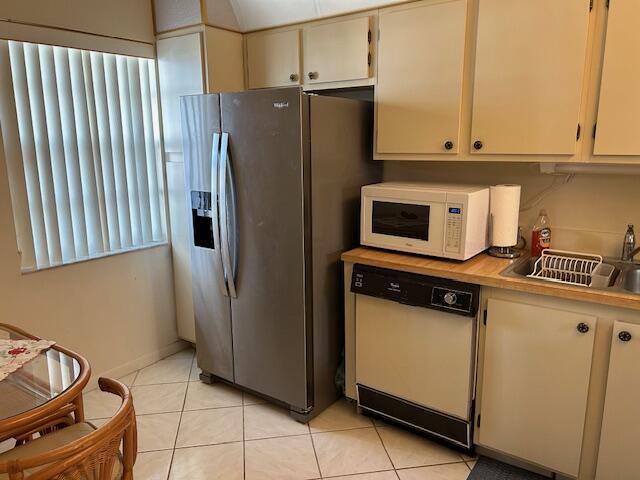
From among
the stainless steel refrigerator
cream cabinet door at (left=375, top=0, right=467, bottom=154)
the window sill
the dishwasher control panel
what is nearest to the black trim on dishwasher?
the stainless steel refrigerator

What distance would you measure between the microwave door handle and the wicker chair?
112 cm

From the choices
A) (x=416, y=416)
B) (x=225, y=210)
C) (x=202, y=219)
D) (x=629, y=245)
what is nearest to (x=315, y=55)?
(x=225, y=210)

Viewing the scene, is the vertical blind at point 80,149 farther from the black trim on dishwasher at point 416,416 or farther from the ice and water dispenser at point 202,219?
the black trim on dishwasher at point 416,416

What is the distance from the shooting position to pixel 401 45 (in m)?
2.35

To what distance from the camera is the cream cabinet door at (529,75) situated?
6.31ft

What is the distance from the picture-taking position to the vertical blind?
2418 mm

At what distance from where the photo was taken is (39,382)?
1.54 m

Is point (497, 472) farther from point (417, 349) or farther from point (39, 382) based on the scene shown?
point (39, 382)

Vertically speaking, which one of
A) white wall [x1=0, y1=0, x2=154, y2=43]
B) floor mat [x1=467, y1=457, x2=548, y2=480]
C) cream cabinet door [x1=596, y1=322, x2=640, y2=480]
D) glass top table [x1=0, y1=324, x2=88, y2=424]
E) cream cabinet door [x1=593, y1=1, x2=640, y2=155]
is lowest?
floor mat [x1=467, y1=457, x2=548, y2=480]

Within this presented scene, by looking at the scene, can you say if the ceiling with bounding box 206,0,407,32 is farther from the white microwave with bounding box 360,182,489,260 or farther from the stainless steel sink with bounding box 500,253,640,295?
the stainless steel sink with bounding box 500,253,640,295

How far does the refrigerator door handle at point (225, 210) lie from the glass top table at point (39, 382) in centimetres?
98

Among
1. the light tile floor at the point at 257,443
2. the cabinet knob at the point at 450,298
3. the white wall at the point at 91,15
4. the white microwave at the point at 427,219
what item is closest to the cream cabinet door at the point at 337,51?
the white microwave at the point at 427,219

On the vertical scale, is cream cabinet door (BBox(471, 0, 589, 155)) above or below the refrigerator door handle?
above

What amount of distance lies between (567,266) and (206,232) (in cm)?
186
